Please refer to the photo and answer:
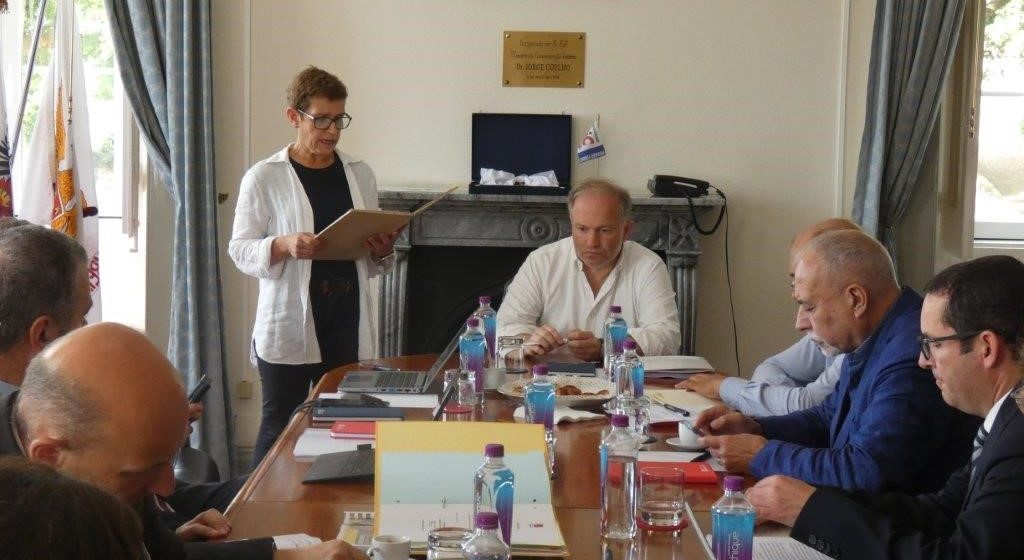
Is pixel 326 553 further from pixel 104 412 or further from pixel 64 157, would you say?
pixel 64 157

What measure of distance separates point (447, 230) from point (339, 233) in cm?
141

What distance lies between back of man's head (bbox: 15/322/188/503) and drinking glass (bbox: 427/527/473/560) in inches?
15.6

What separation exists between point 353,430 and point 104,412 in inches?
42.9

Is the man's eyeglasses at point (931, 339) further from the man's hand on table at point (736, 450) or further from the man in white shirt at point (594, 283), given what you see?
the man in white shirt at point (594, 283)

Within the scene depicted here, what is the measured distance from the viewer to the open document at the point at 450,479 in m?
1.90

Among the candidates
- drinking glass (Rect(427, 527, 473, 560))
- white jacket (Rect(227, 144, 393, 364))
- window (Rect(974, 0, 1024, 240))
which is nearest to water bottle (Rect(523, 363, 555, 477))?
drinking glass (Rect(427, 527, 473, 560))

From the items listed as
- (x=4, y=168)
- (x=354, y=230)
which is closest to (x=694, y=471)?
(x=354, y=230)

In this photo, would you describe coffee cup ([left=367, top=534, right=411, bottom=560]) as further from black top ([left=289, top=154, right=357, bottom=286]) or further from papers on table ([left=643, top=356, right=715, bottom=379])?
black top ([left=289, top=154, right=357, bottom=286])

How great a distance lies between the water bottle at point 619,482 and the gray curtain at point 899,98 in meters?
3.17

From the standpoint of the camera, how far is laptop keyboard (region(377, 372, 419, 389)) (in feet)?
10.4

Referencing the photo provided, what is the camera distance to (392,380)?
322cm

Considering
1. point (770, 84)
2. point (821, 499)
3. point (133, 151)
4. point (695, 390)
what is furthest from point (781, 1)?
point (821, 499)

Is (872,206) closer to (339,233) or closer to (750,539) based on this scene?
(339,233)

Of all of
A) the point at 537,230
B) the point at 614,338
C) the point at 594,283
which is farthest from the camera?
the point at 537,230
